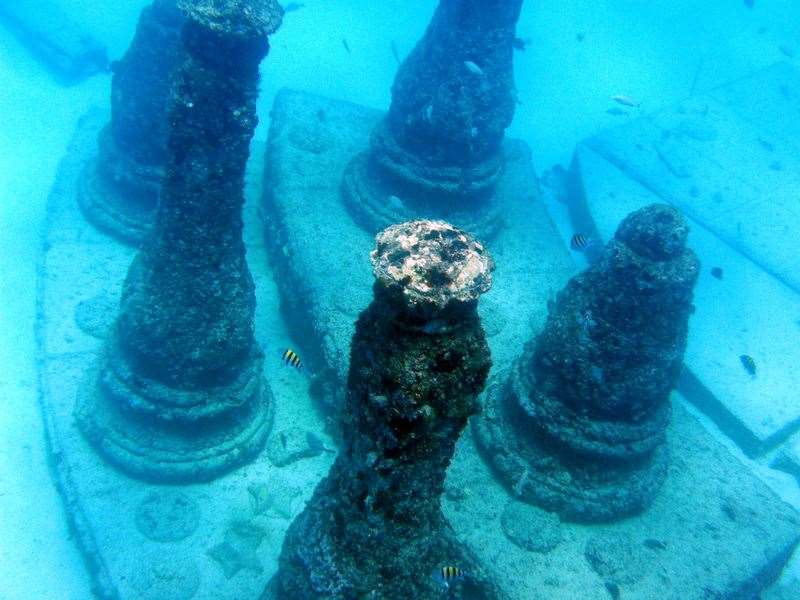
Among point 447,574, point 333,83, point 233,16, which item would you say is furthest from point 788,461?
point 333,83

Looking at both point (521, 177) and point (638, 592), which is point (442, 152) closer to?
point (521, 177)

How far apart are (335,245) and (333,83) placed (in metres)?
11.9

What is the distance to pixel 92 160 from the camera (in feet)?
31.7

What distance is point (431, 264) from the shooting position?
2348 millimetres

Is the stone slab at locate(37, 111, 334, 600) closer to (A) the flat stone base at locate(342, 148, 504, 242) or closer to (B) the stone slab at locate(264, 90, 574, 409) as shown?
(B) the stone slab at locate(264, 90, 574, 409)

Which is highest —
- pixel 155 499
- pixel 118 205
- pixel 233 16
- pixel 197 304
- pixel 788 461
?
pixel 233 16

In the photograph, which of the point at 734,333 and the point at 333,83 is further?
the point at 333,83

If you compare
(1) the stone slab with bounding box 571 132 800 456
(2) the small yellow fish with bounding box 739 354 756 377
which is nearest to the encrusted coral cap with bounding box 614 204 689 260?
(2) the small yellow fish with bounding box 739 354 756 377

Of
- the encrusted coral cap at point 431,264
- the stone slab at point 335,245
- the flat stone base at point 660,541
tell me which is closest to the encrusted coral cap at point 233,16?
the encrusted coral cap at point 431,264

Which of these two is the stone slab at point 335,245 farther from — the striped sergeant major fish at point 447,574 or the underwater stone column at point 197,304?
the striped sergeant major fish at point 447,574

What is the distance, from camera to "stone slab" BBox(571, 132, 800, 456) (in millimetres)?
8641

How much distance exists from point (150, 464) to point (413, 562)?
3962mm

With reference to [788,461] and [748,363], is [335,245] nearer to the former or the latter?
[748,363]

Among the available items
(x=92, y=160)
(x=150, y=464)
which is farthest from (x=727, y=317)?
(x=92, y=160)
